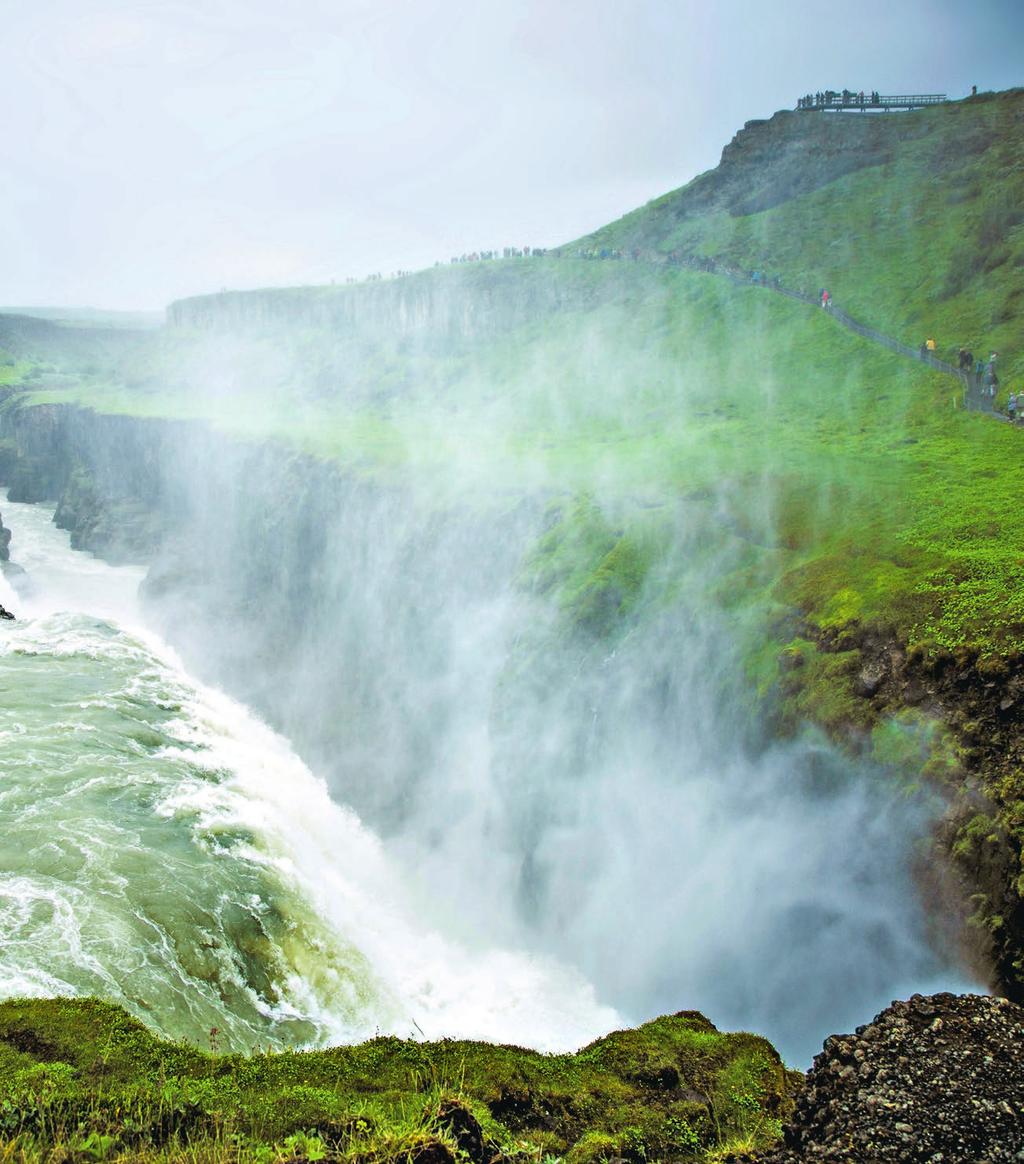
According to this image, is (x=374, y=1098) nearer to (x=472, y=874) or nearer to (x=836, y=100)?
Result: (x=472, y=874)

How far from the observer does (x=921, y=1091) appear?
393 inches

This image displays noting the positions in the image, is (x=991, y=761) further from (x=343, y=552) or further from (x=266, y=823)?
(x=343, y=552)

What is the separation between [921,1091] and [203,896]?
1702 centimetres

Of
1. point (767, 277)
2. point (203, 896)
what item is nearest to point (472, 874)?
point (203, 896)

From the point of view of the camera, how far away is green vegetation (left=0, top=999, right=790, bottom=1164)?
29.3 ft

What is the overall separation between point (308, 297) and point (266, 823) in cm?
7462

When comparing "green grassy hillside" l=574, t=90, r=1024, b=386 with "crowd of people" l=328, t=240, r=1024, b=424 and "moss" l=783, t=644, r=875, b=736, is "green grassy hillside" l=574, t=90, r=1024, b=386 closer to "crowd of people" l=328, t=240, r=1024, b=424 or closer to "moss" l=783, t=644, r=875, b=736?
"crowd of people" l=328, t=240, r=1024, b=424

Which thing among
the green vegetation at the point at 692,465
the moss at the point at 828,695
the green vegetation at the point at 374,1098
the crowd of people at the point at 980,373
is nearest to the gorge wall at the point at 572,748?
the moss at the point at 828,695

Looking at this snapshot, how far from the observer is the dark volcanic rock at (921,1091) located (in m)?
9.30

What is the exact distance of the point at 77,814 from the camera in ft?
73.8

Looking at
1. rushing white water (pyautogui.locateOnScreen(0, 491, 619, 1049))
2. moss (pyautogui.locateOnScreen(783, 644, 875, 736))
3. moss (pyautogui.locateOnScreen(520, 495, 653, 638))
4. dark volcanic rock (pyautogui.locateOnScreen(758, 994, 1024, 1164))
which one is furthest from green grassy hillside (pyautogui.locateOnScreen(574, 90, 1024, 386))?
rushing white water (pyautogui.locateOnScreen(0, 491, 619, 1049))

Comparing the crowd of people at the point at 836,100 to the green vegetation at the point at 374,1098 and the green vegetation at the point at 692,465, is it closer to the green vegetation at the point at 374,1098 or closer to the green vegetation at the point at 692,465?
the green vegetation at the point at 692,465

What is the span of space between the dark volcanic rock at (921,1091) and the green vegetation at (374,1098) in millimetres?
941

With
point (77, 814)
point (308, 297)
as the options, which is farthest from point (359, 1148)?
point (308, 297)
